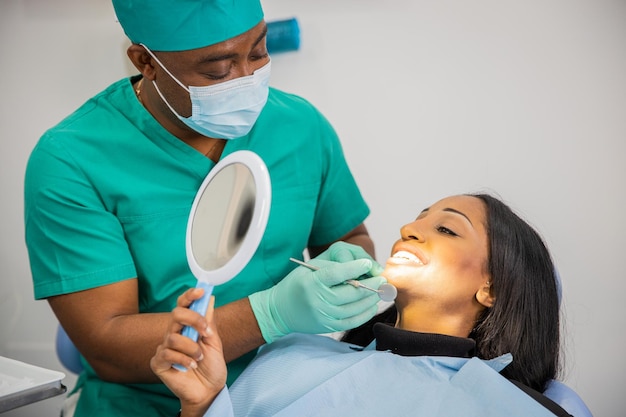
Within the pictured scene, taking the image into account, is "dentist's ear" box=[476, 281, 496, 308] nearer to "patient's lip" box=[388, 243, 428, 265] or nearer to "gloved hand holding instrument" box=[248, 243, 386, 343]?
"patient's lip" box=[388, 243, 428, 265]

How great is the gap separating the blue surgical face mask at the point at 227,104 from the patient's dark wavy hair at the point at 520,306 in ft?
1.96

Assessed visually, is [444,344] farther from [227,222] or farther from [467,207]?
[227,222]

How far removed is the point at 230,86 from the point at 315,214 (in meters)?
0.51

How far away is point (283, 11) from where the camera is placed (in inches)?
101

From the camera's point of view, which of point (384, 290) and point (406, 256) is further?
point (406, 256)

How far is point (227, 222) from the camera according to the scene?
122 centimetres

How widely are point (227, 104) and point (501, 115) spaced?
1.06m

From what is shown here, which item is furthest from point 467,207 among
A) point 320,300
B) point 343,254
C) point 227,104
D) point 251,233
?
point 251,233

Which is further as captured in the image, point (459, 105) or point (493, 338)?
point (459, 105)

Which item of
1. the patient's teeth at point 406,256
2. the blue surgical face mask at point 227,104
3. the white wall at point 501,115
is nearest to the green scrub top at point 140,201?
the blue surgical face mask at point 227,104

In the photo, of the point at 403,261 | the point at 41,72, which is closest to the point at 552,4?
the point at 403,261

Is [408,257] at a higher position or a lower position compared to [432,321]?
higher

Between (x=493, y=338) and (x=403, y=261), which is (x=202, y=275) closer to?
(x=403, y=261)

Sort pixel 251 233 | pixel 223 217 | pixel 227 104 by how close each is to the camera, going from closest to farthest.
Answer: pixel 251 233, pixel 223 217, pixel 227 104
